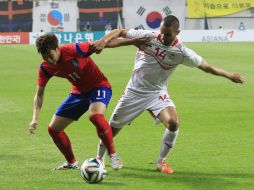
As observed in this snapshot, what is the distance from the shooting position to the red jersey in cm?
877

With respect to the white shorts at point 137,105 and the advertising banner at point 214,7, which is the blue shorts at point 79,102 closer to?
the white shorts at point 137,105

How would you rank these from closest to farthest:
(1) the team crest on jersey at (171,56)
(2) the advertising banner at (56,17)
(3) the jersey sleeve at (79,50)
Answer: (3) the jersey sleeve at (79,50)
(1) the team crest on jersey at (171,56)
(2) the advertising banner at (56,17)

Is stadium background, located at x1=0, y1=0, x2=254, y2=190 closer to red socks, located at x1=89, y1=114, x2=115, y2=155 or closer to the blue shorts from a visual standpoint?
red socks, located at x1=89, y1=114, x2=115, y2=155

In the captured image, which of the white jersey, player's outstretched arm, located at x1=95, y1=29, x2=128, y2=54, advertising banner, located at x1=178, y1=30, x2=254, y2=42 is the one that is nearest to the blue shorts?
the white jersey

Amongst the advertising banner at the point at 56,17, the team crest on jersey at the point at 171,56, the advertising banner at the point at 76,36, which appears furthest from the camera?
the advertising banner at the point at 56,17

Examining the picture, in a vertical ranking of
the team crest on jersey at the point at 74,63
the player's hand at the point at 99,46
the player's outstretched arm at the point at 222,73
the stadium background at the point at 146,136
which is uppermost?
the player's hand at the point at 99,46

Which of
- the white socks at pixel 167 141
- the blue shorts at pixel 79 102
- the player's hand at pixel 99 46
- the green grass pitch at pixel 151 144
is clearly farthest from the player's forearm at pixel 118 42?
the green grass pitch at pixel 151 144

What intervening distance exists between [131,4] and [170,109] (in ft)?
173

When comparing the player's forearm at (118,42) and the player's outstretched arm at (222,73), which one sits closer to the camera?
the player's forearm at (118,42)

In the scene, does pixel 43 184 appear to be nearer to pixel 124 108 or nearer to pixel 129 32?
pixel 124 108

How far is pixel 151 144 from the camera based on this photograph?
1183 centimetres

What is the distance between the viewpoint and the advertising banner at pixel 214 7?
6075 centimetres

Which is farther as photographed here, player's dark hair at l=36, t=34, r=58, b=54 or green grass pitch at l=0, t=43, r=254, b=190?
green grass pitch at l=0, t=43, r=254, b=190

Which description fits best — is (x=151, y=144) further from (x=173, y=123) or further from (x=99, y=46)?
(x=99, y=46)
